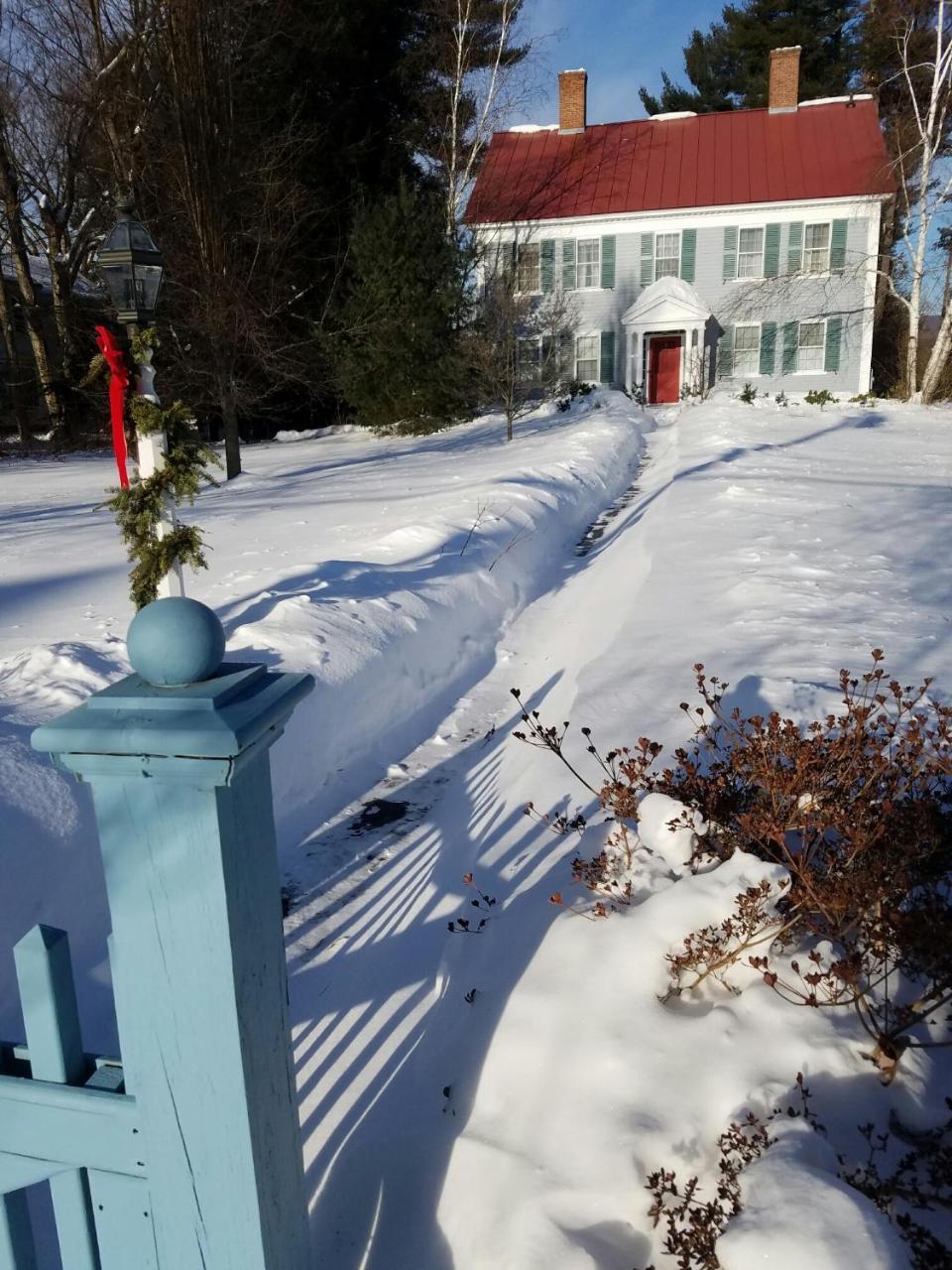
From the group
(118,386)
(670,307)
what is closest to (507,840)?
(118,386)

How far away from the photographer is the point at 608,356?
28.3 metres

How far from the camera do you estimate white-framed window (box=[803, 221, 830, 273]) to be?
26.1m

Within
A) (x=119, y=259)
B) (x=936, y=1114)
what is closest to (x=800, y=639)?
(x=936, y=1114)

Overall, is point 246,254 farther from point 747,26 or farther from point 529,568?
point 747,26

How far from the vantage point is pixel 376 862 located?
3.90 meters

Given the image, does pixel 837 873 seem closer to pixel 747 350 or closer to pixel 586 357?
pixel 747 350

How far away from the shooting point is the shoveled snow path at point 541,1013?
199 centimetres

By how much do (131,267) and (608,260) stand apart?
2489 centimetres

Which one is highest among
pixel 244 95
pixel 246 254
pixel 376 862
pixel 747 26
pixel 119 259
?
pixel 747 26

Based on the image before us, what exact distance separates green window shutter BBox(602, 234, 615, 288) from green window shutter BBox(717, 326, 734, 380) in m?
3.86

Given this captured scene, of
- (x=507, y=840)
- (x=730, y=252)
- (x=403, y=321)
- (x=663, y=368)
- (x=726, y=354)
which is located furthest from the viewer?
(x=663, y=368)

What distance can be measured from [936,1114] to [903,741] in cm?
120

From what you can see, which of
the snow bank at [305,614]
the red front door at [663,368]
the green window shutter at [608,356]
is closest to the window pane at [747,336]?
the red front door at [663,368]

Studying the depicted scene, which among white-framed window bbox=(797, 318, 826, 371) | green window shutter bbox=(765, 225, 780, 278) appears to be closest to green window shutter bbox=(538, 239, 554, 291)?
green window shutter bbox=(765, 225, 780, 278)
